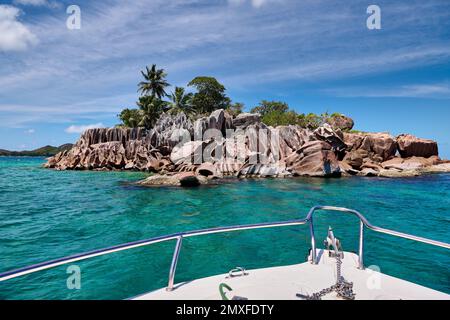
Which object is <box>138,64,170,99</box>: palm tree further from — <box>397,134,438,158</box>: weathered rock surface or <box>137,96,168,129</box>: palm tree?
<box>397,134,438,158</box>: weathered rock surface

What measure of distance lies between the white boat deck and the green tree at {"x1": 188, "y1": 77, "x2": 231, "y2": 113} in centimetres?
5419

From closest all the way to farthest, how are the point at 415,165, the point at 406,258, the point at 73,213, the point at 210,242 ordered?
the point at 406,258, the point at 210,242, the point at 73,213, the point at 415,165

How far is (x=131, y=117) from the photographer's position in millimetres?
57906

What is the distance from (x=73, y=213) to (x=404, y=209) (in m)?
20.0

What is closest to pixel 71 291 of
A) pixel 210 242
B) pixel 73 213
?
pixel 210 242

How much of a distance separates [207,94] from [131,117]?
17674 mm

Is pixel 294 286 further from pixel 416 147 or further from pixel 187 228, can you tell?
pixel 416 147

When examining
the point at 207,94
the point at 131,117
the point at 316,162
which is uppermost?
the point at 207,94

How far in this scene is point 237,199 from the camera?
18.8 m

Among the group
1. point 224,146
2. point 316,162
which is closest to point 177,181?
point 224,146

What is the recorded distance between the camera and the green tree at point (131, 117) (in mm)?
56844
